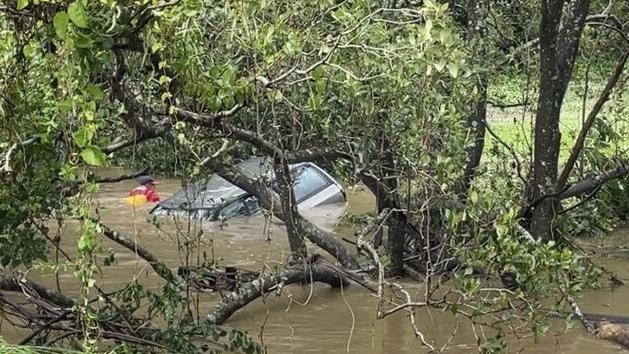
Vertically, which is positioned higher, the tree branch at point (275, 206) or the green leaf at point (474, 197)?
the green leaf at point (474, 197)

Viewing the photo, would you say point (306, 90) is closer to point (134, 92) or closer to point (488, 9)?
point (134, 92)

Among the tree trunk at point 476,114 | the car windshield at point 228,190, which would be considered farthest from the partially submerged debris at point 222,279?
the tree trunk at point 476,114

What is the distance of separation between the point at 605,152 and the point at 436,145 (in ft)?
7.94

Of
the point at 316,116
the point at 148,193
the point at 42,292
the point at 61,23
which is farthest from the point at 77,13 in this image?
the point at 148,193

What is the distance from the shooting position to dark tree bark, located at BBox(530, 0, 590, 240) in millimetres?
7883

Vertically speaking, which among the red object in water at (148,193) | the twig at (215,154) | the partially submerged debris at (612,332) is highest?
the twig at (215,154)

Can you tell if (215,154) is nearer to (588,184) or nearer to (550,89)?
(550,89)

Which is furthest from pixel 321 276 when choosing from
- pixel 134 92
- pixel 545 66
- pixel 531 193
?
pixel 134 92

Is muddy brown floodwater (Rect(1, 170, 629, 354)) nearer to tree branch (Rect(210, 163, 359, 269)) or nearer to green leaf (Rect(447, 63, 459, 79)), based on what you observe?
tree branch (Rect(210, 163, 359, 269))

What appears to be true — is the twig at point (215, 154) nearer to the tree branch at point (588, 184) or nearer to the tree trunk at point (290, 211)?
the tree trunk at point (290, 211)

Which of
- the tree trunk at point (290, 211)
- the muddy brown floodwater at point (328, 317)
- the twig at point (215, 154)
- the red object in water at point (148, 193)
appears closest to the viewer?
the twig at point (215, 154)

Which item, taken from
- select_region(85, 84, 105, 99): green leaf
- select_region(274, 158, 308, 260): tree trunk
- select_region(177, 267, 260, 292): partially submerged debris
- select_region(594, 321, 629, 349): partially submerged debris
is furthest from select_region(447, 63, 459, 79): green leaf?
select_region(177, 267, 260, 292): partially submerged debris

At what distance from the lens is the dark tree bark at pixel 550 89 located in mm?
7883

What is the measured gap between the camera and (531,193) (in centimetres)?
830
